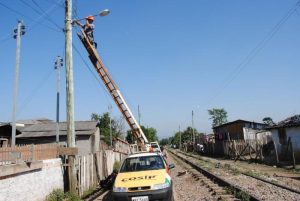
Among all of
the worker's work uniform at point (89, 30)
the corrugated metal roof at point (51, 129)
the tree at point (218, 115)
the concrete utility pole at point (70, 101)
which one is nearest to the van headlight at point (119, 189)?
the concrete utility pole at point (70, 101)

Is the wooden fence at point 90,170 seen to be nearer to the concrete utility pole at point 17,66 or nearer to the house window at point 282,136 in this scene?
the concrete utility pole at point 17,66

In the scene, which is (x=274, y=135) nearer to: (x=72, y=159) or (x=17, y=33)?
(x=72, y=159)

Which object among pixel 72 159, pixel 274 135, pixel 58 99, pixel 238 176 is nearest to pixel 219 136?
pixel 274 135

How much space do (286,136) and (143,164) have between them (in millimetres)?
18254

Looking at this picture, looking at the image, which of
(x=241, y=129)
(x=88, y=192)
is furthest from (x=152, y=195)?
(x=241, y=129)

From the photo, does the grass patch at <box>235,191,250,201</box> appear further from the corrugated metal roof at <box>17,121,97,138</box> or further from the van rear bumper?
the corrugated metal roof at <box>17,121,97,138</box>

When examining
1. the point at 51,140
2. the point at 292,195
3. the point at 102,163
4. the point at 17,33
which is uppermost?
the point at 17,33

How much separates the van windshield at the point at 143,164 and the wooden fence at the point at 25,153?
2787 millimetres

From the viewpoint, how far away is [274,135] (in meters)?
27.7

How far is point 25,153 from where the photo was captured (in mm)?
10266

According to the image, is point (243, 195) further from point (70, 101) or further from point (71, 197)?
point (70, 101)

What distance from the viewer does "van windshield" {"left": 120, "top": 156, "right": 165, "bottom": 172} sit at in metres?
11.3

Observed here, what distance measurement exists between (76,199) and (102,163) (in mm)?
6875

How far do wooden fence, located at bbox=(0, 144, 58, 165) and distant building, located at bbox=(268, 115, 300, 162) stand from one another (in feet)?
61.2
